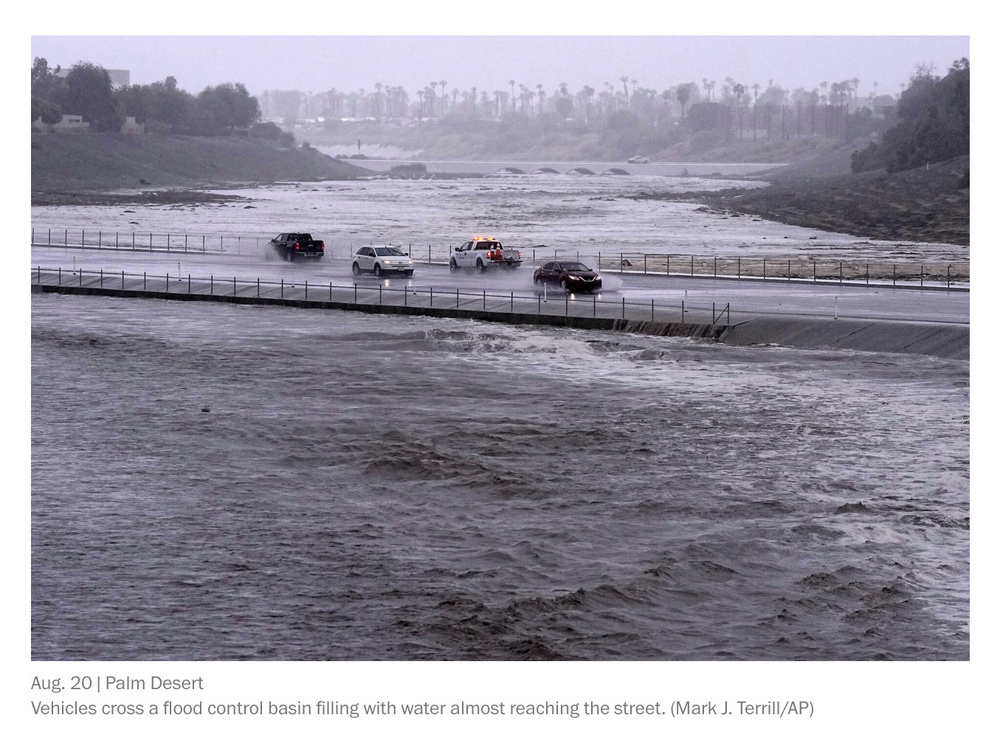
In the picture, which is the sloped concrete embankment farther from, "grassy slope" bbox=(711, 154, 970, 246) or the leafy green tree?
the leafy green tree

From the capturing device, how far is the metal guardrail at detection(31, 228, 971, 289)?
6969 centimetres

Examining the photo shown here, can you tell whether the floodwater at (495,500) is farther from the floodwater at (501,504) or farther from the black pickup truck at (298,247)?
the black pickup truck at (298,247)

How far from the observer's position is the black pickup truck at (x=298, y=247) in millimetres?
83938

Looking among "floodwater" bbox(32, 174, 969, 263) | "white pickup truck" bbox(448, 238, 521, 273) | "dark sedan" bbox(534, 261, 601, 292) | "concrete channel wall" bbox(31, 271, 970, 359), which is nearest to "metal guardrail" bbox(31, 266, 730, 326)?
"concrete channel wall" bbox(31, 271, 970, 359)

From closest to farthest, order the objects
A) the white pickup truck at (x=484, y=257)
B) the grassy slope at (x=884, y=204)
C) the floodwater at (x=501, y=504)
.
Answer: the floodwater at (x=501, y=504)
the white pickup truck at (x=484, y=257)
the grassy slope at (x=884, y=204)

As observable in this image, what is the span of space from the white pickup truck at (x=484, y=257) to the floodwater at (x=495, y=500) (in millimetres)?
21464

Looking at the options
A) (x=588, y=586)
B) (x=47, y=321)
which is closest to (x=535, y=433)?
(x=588, y=586)

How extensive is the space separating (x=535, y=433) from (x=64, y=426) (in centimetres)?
1246

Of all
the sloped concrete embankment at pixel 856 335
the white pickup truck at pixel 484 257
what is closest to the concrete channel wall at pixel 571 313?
the sloped concrete embankment at pixel 856 335

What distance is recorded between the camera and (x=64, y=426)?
122 feet

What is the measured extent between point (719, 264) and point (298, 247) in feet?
82.5

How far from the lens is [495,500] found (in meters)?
29.3
